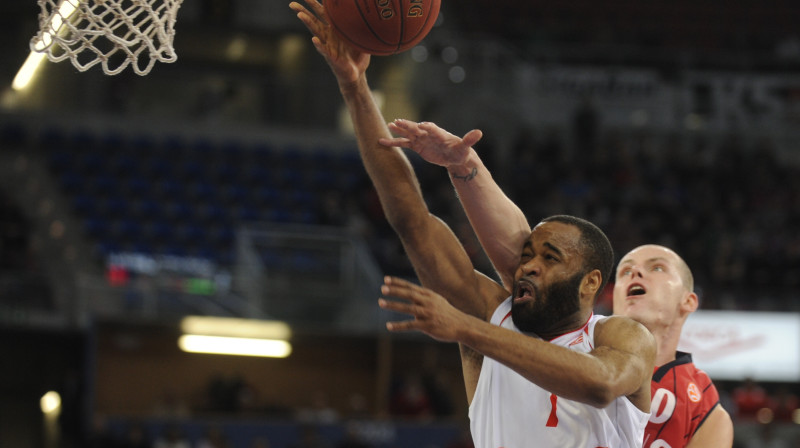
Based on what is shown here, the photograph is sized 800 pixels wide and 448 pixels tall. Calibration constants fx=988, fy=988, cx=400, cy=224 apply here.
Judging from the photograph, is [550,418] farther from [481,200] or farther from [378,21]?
[378,21]

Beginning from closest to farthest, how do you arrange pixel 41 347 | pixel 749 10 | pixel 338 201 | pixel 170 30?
pixel 170 30
pixel 41 347
pixel 338 201
pixel 749 10

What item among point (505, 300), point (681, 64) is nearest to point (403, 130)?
point (505, 300)

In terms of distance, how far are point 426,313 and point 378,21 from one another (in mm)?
1324

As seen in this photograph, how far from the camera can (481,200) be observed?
360cm

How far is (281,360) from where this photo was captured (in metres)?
14.5

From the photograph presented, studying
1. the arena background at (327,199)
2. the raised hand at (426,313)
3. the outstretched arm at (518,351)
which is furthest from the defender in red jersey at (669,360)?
the arena background at (327,199)

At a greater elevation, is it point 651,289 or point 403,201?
point 403,201

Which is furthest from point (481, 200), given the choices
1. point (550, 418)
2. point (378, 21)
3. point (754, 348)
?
point (754, 348)

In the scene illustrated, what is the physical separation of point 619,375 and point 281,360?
11983 millimetres

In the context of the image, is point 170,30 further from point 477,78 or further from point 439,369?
point 477,78

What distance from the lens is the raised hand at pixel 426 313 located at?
2.68 meters

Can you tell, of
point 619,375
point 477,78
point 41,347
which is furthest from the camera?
point 477,78

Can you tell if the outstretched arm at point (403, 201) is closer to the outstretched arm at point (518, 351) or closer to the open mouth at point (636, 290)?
the outstretched arm at point (518, 351)

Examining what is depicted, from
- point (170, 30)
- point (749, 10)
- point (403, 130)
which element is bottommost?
point (403, 130)
